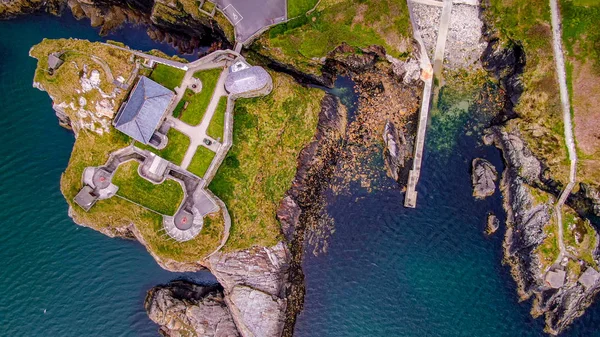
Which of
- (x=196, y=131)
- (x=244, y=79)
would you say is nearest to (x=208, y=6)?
(x=244, y=79)

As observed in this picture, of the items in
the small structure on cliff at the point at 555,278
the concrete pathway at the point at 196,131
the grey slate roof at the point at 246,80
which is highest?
the grey slate roof at the point at 246,80

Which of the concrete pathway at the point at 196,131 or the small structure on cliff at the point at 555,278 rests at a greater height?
the small structure on cliff at the point at 555,278

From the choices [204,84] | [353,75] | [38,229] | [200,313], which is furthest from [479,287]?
[38,229]

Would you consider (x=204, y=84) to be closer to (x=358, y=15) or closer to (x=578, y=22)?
(x=358, y=15)

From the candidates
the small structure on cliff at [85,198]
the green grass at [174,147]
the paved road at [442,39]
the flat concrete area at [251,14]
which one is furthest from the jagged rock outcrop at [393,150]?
the small structure on cliff at [85,198]

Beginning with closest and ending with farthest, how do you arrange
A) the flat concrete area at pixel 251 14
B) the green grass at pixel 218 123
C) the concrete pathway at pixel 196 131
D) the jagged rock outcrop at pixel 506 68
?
the concrete pathway at pixel 196 131, the green grass at pixel 218 123, the flat concrete area at pixel 251 14, the jagged rock outcrop at pixel 506 68

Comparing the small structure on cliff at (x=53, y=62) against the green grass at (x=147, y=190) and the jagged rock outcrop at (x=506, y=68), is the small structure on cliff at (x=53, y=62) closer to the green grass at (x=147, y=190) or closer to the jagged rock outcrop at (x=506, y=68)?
the green grass at (x=147, y=190)

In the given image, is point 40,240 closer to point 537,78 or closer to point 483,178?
point 483,178

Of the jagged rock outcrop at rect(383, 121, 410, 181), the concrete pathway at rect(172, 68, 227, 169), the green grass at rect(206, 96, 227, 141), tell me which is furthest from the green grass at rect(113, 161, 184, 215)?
the jagged rock outcrop at rect(383, 121, 410, 181)
